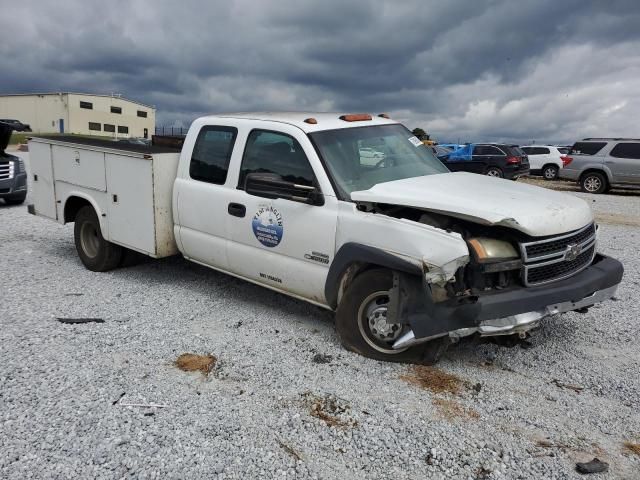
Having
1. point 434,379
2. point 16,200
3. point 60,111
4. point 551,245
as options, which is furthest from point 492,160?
point 60,111

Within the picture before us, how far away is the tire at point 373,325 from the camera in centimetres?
388

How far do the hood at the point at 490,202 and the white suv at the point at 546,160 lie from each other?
2212 centimetres

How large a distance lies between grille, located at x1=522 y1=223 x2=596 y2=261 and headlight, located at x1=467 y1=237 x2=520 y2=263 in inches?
3.5

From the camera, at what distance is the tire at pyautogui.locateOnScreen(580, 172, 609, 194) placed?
718 inches

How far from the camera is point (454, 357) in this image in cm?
420

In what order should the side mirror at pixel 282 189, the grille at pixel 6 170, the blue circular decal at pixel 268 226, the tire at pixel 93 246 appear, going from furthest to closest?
1. the grille at pixel 6 170
2. the tire at pixel 93 246
3. the blue circular decal at pixel 268 226
4. the side mirror at pixel 282 189

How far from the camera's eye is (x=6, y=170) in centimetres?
1120

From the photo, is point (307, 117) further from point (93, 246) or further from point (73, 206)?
point (73, 206)

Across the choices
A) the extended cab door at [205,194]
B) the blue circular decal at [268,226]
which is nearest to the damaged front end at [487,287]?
the blue circular decal at [268,226]

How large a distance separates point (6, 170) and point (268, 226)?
361 inches

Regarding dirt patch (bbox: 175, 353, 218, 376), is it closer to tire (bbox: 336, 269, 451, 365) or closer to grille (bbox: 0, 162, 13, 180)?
tire (bbox: 336, 269, 451, 365)

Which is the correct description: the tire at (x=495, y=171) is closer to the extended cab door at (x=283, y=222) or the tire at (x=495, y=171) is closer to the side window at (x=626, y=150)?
the side window at (x=626, y=150)

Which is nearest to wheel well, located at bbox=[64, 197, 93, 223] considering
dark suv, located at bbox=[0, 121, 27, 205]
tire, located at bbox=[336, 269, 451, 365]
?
tire, located at bbox=[336, 269, 451, 365]

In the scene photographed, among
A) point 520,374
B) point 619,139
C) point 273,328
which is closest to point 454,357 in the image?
point 520,374
